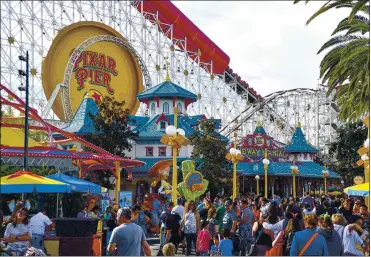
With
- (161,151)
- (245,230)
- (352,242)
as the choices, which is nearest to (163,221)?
(245,230)

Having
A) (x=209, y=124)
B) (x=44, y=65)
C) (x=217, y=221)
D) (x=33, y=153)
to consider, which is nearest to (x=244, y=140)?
(x=209, y=124)

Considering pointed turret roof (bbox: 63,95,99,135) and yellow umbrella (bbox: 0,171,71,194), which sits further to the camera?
pointed turret roof (bbox: 63,95,99,135)

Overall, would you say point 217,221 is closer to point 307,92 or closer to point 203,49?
point 203,49

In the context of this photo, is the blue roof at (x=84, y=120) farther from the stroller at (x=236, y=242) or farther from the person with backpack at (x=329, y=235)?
the person with backpack at (x=329, y=235)

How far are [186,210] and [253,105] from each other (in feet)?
160

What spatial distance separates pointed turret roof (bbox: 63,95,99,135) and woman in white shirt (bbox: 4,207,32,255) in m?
29.8

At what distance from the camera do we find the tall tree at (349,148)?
5747cm

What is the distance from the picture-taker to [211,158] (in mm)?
39562

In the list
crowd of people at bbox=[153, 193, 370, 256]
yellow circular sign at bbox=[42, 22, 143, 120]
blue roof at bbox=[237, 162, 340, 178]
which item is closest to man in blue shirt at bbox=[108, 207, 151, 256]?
crowd of people at bbox=[153, 193, 370, 256]

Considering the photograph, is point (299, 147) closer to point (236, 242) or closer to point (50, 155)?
point (50, 155)

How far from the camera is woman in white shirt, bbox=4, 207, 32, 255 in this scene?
1094 centimetres

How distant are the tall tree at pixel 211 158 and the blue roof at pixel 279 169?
29.8ft

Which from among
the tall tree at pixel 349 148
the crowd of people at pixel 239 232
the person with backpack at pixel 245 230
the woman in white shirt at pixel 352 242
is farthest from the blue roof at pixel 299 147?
the woman in white shirt at pixel 352 242

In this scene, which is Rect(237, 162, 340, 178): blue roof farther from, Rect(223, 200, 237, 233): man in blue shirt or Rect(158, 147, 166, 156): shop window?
Rect(223, 200, 237, 233): man in blue shirt
